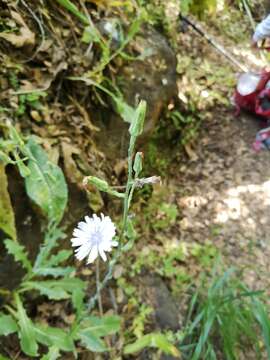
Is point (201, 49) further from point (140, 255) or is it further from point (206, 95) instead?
point (140, 255)

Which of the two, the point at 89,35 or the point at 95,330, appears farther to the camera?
the point at 89,35

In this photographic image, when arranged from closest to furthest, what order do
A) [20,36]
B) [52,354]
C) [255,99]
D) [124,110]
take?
[52,354]
[20,36]
[124,110]
[255,99]

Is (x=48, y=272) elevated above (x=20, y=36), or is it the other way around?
(x=20, y=36)

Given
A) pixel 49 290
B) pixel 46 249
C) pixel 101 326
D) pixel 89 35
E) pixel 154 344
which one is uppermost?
pixel 89 35

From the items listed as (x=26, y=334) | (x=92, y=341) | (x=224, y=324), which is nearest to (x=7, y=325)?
(x=26, y=334)

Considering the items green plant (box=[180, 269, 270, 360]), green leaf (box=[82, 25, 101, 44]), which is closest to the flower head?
green plant (box=[180, 269, 270, 360])

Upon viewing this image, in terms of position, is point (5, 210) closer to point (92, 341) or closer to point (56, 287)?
point (56, 287)

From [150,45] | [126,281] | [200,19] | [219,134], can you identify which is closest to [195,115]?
[219,134]
